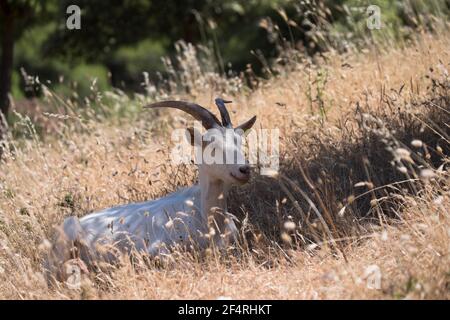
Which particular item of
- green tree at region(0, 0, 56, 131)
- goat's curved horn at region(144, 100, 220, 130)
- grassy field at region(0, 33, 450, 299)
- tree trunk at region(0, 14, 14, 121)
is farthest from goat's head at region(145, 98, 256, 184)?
tree trunk at region(0, 14, 14, 121)

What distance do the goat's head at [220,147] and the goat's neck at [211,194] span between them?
2.6 inches

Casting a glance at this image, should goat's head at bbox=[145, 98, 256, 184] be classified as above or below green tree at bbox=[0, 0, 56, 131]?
below

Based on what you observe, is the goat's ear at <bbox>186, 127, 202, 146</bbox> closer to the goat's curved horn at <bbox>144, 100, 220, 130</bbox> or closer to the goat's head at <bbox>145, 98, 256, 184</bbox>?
the goat's head at <bbox>145, 98, 256, 184</bbox>

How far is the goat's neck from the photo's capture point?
20.9ft

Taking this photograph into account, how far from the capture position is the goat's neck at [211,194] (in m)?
6.36

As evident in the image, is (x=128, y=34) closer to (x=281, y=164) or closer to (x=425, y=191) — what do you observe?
(x=281, y=164)

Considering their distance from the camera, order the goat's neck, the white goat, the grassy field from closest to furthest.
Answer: the grassy field, the white goat, the goat's neck

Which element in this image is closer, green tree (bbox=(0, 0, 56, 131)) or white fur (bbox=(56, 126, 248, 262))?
white fur (bbox=(56, 126, 248, 262))


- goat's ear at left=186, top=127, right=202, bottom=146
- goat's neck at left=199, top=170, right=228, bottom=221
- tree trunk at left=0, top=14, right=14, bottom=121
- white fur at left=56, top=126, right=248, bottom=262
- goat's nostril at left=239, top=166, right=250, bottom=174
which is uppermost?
tree trunk at left=0, top=14, right=14, bottom=121

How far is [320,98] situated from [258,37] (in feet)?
26.2

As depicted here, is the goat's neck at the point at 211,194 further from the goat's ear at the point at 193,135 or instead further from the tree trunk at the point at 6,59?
the tree trunk at the point at 6,59

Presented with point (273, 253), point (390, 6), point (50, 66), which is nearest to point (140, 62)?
point (50, 66)

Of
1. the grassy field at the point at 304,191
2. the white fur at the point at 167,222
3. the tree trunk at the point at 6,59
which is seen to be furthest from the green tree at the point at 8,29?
the white fur at the point at 167,222

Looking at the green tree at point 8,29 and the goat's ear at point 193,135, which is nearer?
the goat's ear at point 193,135
